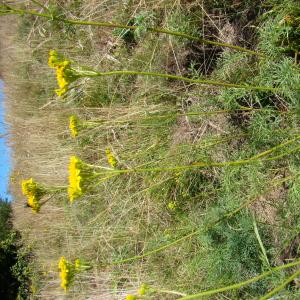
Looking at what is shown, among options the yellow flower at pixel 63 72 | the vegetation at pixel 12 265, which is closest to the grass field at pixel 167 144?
the yellow flower at pixel 63 72

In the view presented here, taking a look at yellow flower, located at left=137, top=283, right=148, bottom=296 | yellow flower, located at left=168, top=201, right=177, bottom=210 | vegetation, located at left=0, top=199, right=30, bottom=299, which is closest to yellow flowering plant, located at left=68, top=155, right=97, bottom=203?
yellow flower, located at left=137, top=283, right=148, bottom=296

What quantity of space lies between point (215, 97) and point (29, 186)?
5.33ft

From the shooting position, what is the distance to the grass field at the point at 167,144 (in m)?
2.34

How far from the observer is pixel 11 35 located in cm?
607

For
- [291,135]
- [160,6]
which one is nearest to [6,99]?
[160,6]

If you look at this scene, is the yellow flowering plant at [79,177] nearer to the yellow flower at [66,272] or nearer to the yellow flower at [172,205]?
the yellow flower at [66,272]

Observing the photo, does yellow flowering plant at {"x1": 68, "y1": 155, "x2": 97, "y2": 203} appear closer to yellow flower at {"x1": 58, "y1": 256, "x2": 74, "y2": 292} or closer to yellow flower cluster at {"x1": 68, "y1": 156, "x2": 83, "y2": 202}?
yellow flower cluster at {"x1": 68, "y1": 156, "x2": 83, "y2": 202}

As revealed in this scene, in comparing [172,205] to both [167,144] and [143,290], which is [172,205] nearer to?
[167,144]

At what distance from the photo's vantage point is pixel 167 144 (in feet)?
11.4

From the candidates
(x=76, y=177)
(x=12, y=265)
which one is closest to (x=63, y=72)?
(x=76, y=177)

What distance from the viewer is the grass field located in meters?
2.34

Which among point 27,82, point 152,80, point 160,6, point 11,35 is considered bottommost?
point 27,82

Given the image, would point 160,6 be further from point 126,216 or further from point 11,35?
point 11,35

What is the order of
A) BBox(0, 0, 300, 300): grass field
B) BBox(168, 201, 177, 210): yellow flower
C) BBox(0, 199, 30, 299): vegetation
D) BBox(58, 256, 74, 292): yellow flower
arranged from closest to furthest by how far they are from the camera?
BBox(58, 256, 74, 292): yellow flower
BBox(0, 0, 300, 300): grass field
BBox(168, 201, 177, 210): yellow flower
BBox(0, 199, 30, 299): vegetation
